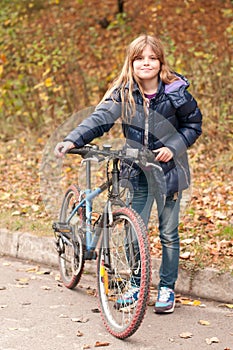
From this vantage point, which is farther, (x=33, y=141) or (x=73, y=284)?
(x=33, y=141)

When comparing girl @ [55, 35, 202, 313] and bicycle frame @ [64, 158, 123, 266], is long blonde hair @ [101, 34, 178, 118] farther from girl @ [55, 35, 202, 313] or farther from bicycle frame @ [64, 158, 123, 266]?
bicycle frame @ [64, 158, 123, 266]

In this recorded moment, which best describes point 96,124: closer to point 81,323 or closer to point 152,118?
point 152,118

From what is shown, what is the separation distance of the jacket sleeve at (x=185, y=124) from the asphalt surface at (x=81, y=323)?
3.90 ft

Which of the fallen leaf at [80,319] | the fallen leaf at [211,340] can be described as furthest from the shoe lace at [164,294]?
the fallen leaf at [211,340]

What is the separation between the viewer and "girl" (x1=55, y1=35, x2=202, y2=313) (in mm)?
4953

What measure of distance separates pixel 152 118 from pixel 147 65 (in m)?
0.36

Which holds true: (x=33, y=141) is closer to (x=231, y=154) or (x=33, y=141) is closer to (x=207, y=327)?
(x=231, y=154)

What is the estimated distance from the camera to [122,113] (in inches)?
199

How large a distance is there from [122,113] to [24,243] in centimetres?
241

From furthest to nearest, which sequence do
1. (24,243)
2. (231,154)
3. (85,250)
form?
(231,154)
(24,243)
(85,250)

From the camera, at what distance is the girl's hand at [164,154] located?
4.82 m

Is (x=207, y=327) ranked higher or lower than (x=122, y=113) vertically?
lower

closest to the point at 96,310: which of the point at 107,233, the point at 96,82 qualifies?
the point at 107,233

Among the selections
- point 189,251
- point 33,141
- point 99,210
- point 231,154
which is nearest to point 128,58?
point 99,210
